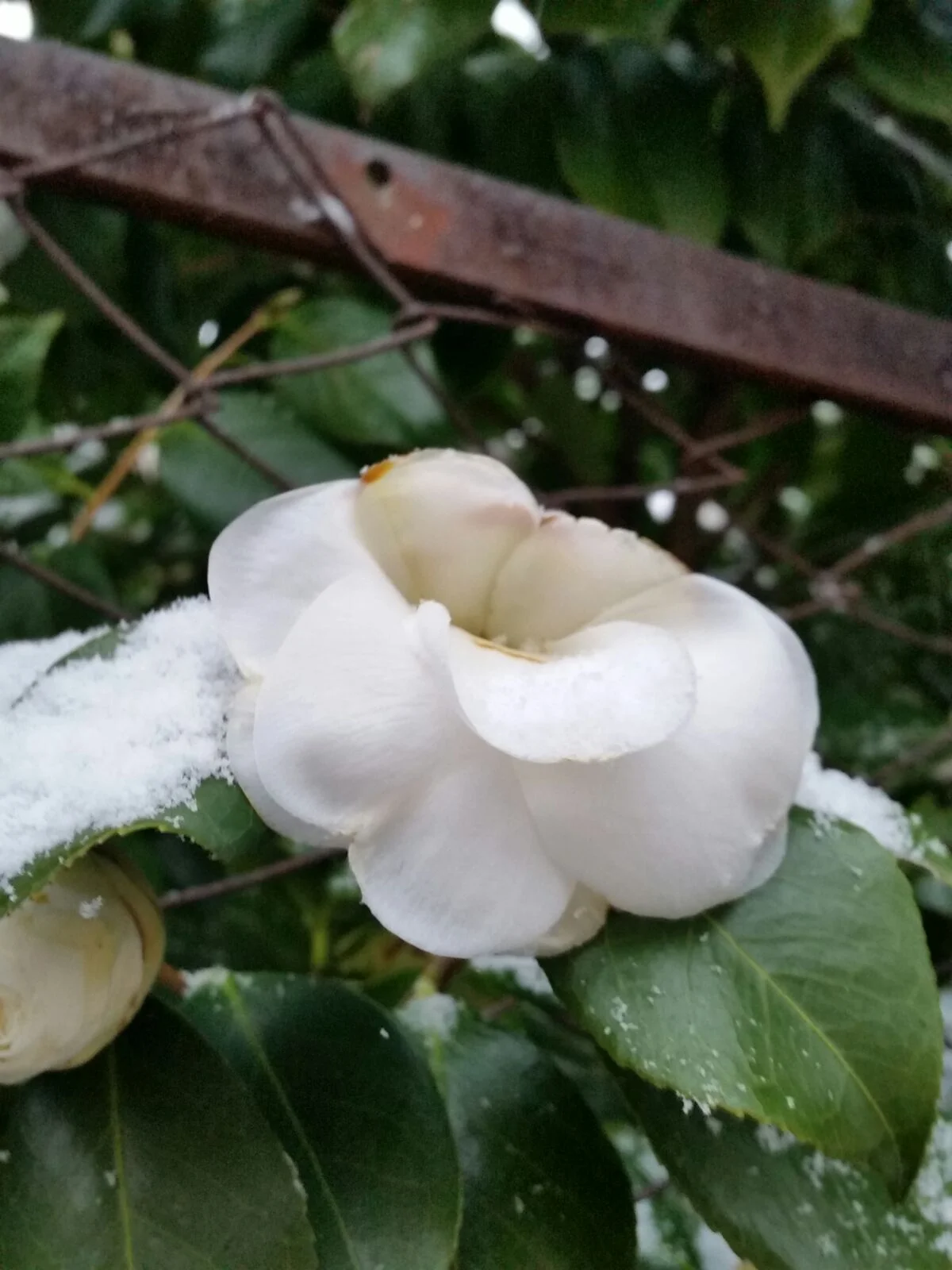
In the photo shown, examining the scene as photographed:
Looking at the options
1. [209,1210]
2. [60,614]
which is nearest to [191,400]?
[60,614]

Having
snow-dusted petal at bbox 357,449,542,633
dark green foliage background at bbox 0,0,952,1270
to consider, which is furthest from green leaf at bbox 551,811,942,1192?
snow-dusted petal at bbox 357,449,542,633

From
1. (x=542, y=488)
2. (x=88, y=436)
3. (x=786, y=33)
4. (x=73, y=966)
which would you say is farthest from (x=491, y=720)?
(x=542, y=488)

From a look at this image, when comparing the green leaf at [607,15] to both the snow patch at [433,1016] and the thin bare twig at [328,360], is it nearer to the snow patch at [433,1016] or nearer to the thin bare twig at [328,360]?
the thin bare twig at [328,360]

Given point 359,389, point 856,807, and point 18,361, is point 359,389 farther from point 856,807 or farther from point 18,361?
point 856,807

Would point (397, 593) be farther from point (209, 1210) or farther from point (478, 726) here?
point (209, 1210)

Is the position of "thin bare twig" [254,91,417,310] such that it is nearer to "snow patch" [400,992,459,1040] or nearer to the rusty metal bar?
the rusty metal bar

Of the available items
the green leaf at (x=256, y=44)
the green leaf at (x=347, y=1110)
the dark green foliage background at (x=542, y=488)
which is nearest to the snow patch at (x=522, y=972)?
the dark green foliage background at (x=542, y=488)
